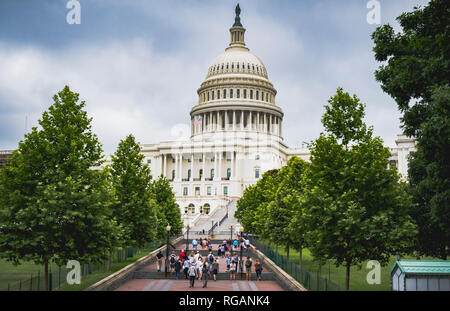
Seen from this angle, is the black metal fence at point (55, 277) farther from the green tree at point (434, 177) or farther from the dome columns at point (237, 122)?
the dome columns at point (237, 122)

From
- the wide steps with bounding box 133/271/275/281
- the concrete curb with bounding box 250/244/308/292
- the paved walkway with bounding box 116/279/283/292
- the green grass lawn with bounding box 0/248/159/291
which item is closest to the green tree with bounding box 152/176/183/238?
the green grass lawn with bounding box 0/248/159/291

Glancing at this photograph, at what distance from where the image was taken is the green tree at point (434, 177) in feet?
65.1

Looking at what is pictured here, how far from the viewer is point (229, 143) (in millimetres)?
132000

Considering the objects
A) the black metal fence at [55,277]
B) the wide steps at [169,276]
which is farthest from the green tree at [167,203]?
the wide steps at [169,276]

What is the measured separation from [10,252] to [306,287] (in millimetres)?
13405

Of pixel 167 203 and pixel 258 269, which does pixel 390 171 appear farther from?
pixel 167 203

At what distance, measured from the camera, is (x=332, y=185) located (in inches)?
930

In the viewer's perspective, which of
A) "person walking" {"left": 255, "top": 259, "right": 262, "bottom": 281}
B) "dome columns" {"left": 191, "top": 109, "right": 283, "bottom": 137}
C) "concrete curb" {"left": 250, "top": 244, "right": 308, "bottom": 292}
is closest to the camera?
"concrete curb" {"left": 250, "top": 244, "right": 308, "bottom": 292}

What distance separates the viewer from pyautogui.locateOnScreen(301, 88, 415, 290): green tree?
22359 millimetres

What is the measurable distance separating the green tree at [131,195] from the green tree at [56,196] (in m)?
12.6

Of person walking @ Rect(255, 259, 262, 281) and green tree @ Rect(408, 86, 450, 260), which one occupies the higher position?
green tree @ Rect(408, 86, 450, 260)

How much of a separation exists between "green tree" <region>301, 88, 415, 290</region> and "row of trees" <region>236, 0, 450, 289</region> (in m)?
0.04

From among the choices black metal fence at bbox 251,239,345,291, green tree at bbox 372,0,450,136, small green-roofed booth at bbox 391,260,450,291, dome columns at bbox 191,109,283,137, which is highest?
dome columns at bbox 191,109,283,137

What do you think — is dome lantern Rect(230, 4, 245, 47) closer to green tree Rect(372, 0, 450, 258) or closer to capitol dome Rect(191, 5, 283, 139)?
capitol dome Rect(191, 5, 283, 139)
